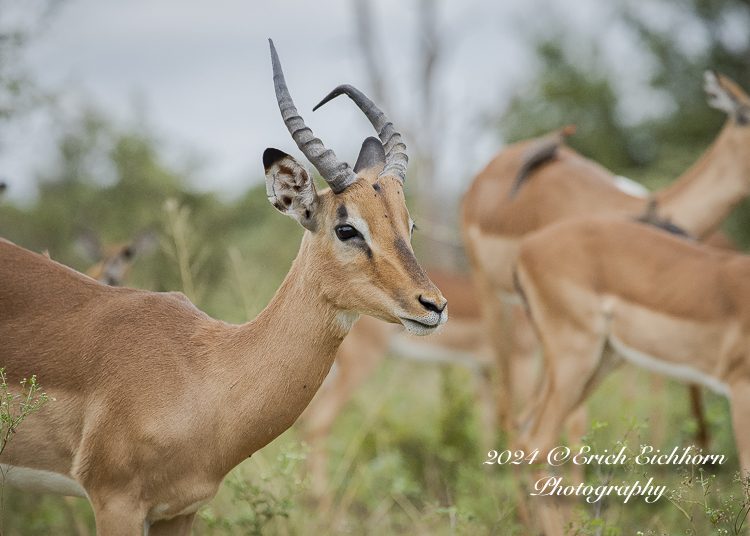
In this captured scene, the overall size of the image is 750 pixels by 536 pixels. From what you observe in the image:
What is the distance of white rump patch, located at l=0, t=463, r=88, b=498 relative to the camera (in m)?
2.83

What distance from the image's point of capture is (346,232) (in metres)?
2.79

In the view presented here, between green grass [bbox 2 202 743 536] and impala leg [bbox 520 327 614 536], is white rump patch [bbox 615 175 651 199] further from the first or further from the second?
impala leg [bbox 520 327 614 536]

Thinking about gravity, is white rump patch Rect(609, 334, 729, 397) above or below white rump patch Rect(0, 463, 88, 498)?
above

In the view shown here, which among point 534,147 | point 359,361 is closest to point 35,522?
point 359,361

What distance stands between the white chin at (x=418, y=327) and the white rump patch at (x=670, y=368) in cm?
249

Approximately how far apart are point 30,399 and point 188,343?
610 mm

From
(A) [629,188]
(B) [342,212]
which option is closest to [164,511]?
(B) [342,212]

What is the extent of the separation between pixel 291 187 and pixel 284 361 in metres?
0.68

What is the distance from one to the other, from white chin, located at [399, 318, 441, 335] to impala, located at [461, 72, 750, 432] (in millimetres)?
3462

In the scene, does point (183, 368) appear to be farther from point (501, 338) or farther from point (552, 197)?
point (501, 338)

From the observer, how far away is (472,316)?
8.23 m

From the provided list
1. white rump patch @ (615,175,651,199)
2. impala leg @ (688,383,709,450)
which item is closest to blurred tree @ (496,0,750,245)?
white rump patch @ (615,175,651,199)

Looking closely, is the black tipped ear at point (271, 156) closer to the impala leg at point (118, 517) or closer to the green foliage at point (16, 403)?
the green foliage at point (16, 403)

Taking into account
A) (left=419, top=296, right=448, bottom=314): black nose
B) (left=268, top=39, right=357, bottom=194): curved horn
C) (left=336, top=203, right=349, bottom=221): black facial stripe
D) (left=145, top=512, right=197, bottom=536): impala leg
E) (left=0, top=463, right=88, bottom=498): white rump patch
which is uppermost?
(left=268, top=39, right=357, bottom=194): curved horn
